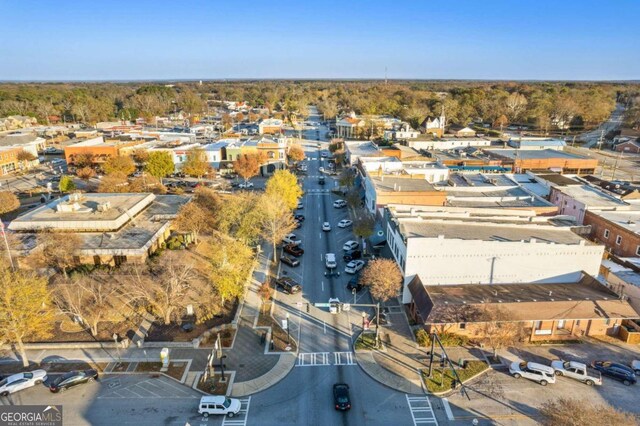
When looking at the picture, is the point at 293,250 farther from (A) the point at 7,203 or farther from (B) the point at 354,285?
(A) the point at 7,203

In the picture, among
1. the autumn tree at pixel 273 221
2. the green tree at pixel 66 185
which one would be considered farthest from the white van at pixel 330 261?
the green tree at pixel 66 185

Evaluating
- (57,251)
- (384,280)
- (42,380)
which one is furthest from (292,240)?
(42,380)

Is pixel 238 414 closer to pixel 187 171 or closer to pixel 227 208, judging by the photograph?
pixel 227 208

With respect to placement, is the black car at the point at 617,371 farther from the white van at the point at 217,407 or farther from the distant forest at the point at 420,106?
the distant forest at the point at 420,106

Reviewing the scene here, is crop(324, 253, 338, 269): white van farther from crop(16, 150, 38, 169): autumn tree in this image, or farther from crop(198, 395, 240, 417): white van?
crop(16, 150, 38, 169): autumn tree

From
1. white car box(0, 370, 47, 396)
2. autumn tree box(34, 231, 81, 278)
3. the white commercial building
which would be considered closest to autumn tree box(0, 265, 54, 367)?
white car box(0, 370, 47, 396)

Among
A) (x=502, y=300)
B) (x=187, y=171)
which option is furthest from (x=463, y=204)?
(x=187, y=171)
